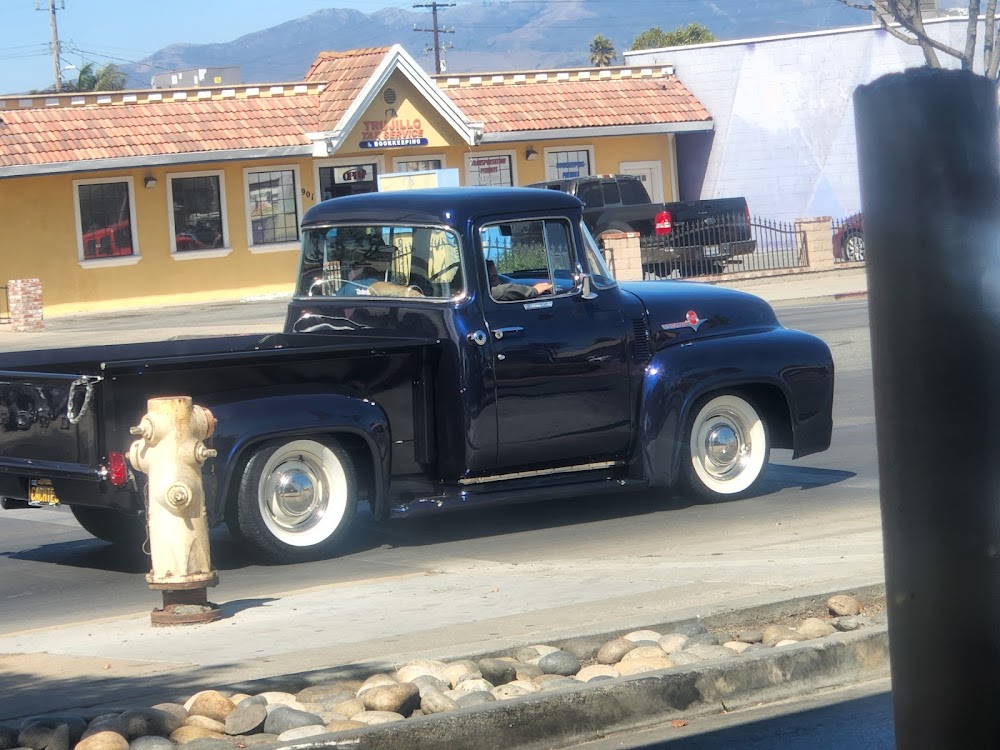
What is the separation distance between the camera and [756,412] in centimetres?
998

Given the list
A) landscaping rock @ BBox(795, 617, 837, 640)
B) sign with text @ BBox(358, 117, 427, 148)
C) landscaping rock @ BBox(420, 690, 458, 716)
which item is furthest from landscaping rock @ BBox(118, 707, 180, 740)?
sign with text @ BBox(358, 117, 427, 148)

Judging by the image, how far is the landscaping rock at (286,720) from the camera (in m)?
5.25

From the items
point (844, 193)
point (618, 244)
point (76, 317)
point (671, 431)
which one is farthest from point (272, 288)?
point (671, 431)

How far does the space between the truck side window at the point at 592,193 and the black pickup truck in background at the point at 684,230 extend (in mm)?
1194

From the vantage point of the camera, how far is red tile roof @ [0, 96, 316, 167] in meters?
31.0

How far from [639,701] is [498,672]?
0.63 m

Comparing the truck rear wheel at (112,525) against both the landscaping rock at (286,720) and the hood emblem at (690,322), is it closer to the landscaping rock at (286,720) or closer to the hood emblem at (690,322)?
the hood emblem at (690,322)

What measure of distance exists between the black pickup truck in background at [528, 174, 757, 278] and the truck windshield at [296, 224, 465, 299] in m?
20.1

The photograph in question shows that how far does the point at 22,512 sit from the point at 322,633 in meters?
5.13

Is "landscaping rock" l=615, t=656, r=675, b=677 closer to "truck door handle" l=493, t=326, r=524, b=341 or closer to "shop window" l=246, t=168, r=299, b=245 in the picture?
"truck door handle" l=493, t=326, r=524, b=341

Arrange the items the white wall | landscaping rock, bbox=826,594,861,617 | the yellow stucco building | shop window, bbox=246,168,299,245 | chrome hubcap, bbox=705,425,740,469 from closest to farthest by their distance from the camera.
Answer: landscaping rock, bbox=826,594,861,617
chrome hubcap, bbox=705,425,740,469
the yellow stucco building
shop window, bbox=246,168,299,245
the white wall

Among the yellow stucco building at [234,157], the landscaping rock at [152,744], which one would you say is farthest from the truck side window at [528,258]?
the yellow stucco building at [234,157]

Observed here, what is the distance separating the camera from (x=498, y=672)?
5.86 metres

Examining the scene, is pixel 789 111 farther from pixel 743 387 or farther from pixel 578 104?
pixel 743 387
